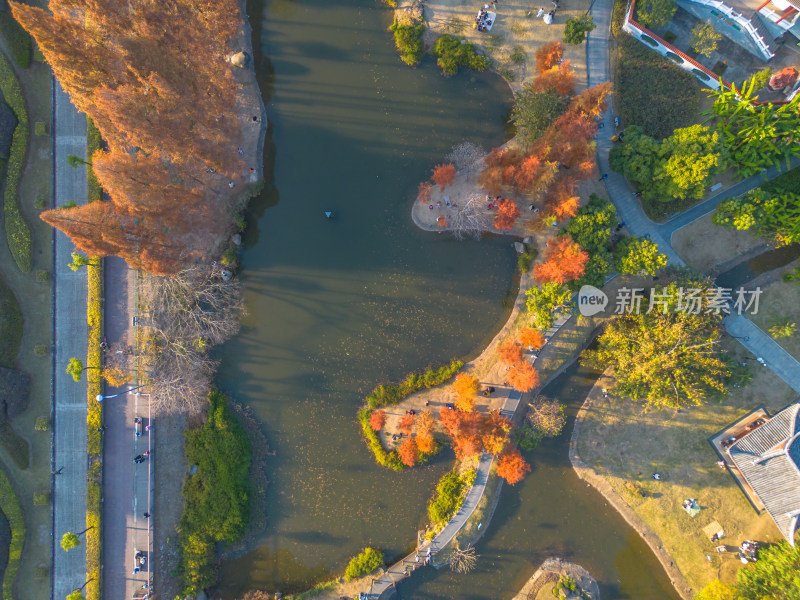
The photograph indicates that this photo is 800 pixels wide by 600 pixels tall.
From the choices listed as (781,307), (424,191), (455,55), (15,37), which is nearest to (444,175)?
(424,191)

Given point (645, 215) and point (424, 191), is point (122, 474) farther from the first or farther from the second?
point (645, 215)

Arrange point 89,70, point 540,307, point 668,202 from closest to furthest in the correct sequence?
point 89,70
point 540,307
point 668,202

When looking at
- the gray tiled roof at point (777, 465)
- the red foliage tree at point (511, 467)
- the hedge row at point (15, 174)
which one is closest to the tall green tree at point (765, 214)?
the gray tiled roof at point (777, 465)

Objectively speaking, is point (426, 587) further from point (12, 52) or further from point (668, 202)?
point (12, 52)

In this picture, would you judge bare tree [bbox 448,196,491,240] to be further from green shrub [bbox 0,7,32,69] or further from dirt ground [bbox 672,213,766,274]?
green shrub [bbox 0,7,32,69]

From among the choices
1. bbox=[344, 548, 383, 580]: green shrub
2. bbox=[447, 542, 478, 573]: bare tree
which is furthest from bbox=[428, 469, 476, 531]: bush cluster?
bbox=[344, 548, 383, 580]: green shrub

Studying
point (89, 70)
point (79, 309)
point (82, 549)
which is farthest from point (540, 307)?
point (82, 549)

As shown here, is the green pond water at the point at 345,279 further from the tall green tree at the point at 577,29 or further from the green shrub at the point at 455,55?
the tall green tree at the point at 577,29
